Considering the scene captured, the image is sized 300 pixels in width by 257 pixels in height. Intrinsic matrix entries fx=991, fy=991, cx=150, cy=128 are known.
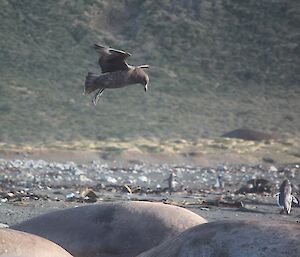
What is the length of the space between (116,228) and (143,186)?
31.8 feet

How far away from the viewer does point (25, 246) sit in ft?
20.3

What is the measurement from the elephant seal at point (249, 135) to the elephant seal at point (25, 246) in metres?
26.7

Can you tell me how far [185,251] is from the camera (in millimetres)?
5445

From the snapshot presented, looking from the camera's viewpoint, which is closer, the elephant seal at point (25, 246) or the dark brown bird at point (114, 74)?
the elephant seal at point (25, 246)

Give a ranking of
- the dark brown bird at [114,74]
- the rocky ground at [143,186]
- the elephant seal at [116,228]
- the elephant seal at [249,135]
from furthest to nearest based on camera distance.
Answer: the elephant seal at [249,135]
the rocky ground at [143,186]
the dark brown bird at [114,74]
the elephant seal at [116,228]

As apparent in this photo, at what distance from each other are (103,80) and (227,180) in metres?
9.29

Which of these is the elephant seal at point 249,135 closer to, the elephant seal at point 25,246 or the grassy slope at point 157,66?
the grassy slope at point 157,66

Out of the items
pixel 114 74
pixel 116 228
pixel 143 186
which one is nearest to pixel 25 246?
pixel 116 228

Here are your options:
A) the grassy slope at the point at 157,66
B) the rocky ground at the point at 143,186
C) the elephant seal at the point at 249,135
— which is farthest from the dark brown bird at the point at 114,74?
the elephant seal at the point at 249,135

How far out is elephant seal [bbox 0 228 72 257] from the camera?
6109 mm

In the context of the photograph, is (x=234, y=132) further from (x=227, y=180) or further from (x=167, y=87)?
(x=227, y=180)

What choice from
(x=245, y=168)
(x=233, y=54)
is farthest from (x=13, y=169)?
(x=233, y=54)

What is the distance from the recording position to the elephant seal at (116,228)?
7.41 m

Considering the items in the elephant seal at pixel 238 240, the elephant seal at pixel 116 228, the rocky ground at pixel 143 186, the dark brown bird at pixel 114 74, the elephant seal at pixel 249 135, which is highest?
the dark brown bird at pixel 114 74
